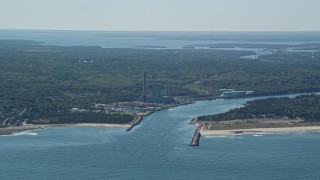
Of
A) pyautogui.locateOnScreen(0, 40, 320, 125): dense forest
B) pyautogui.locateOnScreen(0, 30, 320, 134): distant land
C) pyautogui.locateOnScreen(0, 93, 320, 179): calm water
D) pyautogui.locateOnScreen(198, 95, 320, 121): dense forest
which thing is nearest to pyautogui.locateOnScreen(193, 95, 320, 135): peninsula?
pyautogui.locateOnScreen(198, 95, 320, 121): dense forest

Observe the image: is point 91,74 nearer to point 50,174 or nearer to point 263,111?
point 263,111

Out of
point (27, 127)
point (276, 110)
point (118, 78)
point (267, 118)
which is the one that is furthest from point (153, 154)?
point (118, 78)

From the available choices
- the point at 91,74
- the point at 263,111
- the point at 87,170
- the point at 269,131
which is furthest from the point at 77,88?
the point at 87,170

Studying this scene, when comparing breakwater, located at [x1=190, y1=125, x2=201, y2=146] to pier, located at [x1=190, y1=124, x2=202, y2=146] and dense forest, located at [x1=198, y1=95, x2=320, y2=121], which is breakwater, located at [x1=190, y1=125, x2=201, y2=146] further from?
dense forest, located at [x1=198, y1=95, x2=320, y2=121]

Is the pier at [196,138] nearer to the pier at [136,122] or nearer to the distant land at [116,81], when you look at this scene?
the pier at [136,122]

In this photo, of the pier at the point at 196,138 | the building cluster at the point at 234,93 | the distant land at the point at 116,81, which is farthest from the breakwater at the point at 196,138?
the building cluster at the point at 234,93

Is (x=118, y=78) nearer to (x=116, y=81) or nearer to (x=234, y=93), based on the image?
(x=116, y=81)
